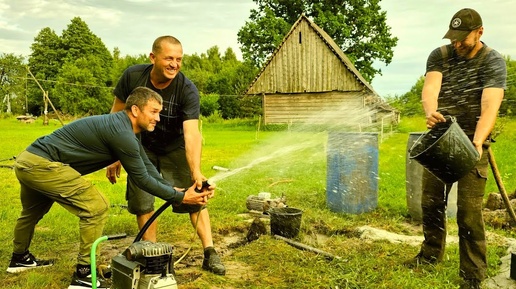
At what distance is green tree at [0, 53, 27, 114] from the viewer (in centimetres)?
5713

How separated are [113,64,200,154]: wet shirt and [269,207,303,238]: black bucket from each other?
1.40 meters

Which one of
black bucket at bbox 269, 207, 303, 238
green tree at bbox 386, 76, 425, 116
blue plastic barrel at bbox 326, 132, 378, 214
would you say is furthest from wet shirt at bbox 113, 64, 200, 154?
green tree at bbox 386, 76, 425, 116

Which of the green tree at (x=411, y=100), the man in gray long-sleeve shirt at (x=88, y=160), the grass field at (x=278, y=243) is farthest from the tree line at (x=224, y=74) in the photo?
the man in gray long-sleeve shirt at (x=88, y=160)

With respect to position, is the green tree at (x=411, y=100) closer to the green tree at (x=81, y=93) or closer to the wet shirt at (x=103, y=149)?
the wet shirt at (x=103, y=149)

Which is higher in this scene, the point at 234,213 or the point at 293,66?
the point at 293,66

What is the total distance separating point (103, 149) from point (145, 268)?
1301 millimetres

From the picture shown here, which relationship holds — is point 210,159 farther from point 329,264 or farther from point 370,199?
point 329,264

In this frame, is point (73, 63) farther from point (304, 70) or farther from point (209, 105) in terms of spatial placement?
point (304, 70)

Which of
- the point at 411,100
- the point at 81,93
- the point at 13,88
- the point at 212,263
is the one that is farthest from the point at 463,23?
the point at 13,88

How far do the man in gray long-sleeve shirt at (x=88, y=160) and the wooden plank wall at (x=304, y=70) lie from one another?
23.5m

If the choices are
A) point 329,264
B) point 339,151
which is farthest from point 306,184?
point 329,264

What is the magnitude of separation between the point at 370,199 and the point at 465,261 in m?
2.65

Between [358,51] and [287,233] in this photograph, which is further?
[358,51]

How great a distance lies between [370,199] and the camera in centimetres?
654
